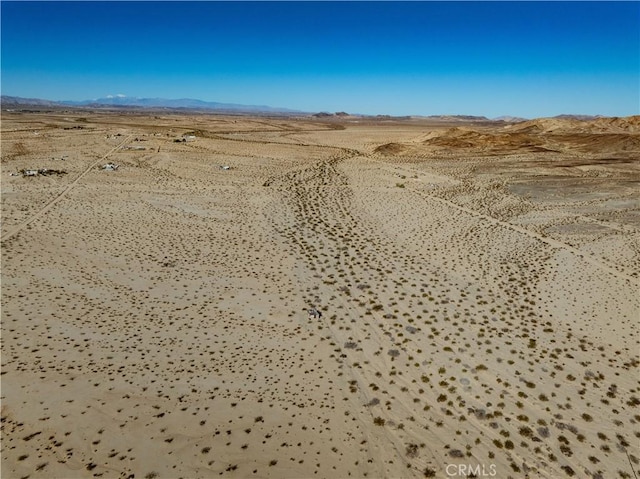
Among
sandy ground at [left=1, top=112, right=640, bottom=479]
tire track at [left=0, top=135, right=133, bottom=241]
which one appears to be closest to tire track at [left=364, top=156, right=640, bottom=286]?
sandy ground at [left=1, top=112, right=640, bottom=479]

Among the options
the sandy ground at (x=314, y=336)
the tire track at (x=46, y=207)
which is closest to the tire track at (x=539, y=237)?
the sandy ground at (x=314, y=336)

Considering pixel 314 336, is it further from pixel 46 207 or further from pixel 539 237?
pixel 46 207

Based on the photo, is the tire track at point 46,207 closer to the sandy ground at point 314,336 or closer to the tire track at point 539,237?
the sandy ground at point 314,336

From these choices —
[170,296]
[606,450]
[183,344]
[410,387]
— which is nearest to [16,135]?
[170,296]

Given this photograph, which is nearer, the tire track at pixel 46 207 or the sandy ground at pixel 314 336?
the sandy ground at pixel 314 336

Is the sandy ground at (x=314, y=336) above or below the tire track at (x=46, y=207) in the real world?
below

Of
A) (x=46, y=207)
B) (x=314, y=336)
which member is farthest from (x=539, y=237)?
(x=46, y=207)

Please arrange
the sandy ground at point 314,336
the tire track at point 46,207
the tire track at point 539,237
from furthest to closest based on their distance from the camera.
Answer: the tire track at point 46,207 < the tire track at point 539,237 < the sandy ground at point 314,336

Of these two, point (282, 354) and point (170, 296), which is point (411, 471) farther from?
point (170, 296)

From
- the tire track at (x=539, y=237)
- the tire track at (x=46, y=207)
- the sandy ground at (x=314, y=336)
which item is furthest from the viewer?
the tire track at (x=46, y=207)
